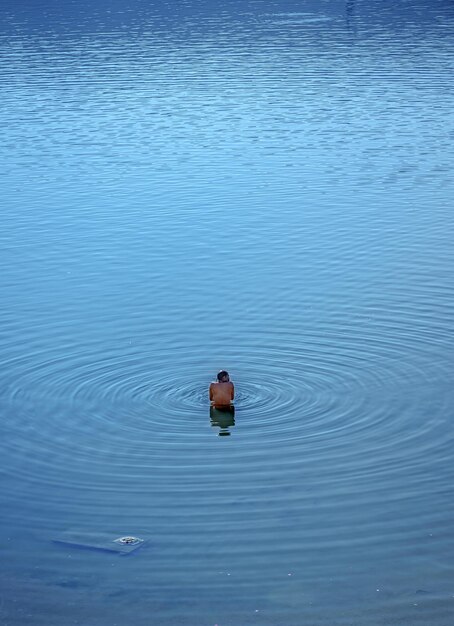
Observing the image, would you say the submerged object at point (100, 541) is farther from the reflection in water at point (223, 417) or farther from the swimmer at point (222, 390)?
the swimmer at point (222, 390)

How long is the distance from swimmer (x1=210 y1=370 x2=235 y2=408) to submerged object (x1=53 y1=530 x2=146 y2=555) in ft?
14.8

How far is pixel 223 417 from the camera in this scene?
73.9 ft

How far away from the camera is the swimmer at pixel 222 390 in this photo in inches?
872

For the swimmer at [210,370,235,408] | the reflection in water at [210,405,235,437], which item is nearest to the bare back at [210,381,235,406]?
the swimmer at [210,370,235,408]

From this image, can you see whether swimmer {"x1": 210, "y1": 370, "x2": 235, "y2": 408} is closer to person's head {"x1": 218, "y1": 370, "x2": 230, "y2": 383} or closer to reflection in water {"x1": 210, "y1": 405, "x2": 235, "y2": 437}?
person's head {"x1": 218, "y1": 370, "x2": 230, "y2": 383}

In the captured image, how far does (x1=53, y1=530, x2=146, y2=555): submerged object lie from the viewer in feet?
59.2

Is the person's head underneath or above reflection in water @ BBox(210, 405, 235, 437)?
above

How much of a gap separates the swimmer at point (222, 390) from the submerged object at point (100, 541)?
14.8ft

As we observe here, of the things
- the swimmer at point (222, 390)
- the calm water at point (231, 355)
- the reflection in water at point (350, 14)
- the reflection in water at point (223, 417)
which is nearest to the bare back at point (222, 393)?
the swimmer at point (222, 390)

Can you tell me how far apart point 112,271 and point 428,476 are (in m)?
14.7

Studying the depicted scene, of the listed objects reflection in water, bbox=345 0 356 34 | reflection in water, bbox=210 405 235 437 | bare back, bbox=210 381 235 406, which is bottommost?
reflection in water, bbox=210 405 235 437

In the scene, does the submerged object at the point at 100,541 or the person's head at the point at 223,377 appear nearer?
the submerged object at the point at 100,541

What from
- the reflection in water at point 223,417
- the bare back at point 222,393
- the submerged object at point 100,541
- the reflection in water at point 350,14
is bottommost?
the submerged object at point 100,541

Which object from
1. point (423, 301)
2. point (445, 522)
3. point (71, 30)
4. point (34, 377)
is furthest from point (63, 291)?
point (71, 30)
